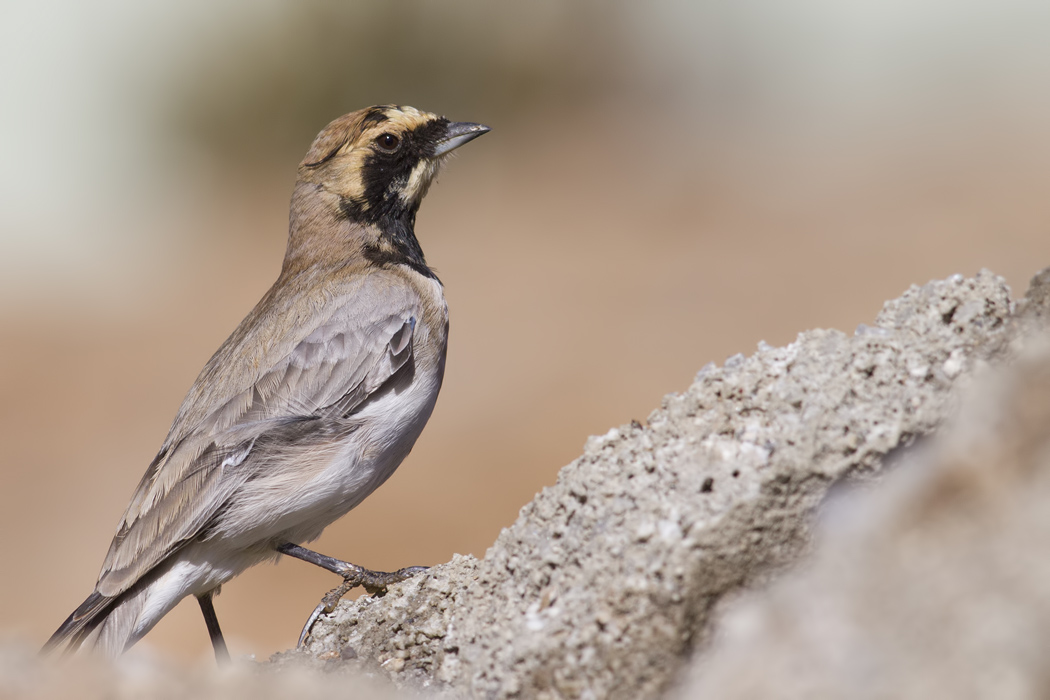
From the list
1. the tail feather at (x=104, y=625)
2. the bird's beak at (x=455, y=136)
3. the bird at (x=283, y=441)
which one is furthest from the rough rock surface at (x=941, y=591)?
the bird's beak at (x=455, y=136)

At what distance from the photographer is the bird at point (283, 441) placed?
418cm

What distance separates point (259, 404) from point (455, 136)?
2.00 metres

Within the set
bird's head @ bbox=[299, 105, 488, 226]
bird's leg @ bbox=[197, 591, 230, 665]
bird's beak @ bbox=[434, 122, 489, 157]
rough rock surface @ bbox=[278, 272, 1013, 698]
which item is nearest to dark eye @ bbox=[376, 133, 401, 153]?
Result: bird's head @ bbox=[299, 105, 488, 226]

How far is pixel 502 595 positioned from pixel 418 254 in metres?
2.71

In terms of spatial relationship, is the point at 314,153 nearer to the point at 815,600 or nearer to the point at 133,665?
the point at 133,665

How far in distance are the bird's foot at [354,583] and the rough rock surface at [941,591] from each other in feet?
6.69

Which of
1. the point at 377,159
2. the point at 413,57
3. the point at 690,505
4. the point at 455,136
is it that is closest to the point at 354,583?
the point at 690,505

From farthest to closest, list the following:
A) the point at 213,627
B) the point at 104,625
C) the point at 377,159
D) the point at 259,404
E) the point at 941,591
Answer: the point at 377,159
the point at 213,627
the point at 259,404
the point at 104,625
the point at 941,591

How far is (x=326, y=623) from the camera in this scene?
12.9 feet

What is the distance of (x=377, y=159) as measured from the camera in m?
5.27

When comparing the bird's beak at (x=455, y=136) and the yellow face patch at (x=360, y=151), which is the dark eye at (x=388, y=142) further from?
the bird's beak at (x=455, y=136)

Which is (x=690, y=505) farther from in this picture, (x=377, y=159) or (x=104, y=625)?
(x=377, y=159)

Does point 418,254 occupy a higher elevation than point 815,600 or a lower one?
higher

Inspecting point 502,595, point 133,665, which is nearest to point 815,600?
point 502,595
